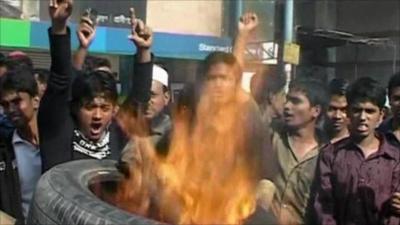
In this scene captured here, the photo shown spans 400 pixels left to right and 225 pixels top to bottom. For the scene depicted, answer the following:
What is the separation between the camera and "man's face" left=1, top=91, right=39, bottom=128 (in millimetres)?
3548

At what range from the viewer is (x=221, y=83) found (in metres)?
3.44

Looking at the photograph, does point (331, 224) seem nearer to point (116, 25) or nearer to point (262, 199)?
point (262, 199)

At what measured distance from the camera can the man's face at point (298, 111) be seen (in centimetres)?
389

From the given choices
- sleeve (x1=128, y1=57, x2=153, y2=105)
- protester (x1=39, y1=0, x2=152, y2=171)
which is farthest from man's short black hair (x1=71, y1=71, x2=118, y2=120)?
sleeve (x1=128, y1=57, x2=153, y2=105)

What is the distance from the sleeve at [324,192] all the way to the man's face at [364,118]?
0.46ft

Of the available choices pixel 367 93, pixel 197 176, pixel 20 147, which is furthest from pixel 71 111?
pixel 367 93

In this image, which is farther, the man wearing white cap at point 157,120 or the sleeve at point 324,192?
the sleeve at point 324,192

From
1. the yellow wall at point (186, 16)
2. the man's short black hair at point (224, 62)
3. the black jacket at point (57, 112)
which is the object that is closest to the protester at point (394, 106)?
the man's short black hair at point (224, 62)

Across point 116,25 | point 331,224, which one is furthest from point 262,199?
point 116,25

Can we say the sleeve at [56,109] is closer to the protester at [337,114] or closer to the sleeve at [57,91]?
the sleeve at [57,91]

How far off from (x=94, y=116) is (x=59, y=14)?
0.42 meters

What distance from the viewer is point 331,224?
323cm

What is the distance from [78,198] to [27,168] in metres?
1.22

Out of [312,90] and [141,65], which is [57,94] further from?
[312,90]
